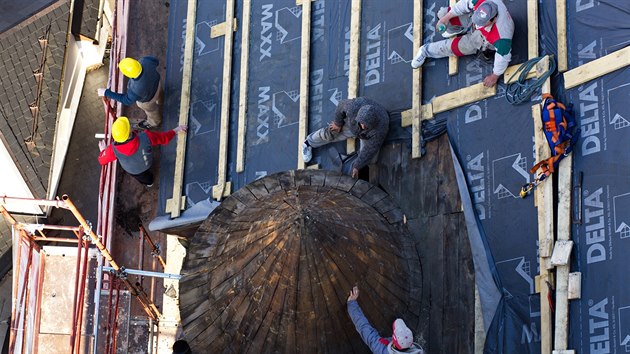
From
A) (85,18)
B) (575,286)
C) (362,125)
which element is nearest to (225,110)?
(362,125)

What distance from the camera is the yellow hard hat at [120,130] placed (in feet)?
43.3

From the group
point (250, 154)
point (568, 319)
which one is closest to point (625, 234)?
point (568, 319)

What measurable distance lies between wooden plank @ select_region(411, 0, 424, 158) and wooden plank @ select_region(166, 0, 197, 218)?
348cm

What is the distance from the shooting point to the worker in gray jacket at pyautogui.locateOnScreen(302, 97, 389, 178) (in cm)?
1174

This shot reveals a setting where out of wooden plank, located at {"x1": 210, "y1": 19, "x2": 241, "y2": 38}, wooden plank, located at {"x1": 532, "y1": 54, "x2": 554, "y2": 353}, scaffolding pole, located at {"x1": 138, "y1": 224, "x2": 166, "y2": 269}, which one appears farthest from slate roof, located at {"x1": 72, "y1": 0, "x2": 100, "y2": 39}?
wooden plank, located at {"x1": 532, "y1": 54, "x2": 554, "y2": 353}

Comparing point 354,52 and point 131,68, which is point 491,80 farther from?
point 131,68

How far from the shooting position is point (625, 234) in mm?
10258

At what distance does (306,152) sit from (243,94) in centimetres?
146

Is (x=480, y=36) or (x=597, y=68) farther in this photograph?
(x=480, y=36)

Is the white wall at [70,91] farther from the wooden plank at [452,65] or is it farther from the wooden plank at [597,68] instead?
the wooden plank at [597,68]

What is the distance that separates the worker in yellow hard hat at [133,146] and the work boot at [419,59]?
3.54 m

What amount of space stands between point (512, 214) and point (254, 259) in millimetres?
3326

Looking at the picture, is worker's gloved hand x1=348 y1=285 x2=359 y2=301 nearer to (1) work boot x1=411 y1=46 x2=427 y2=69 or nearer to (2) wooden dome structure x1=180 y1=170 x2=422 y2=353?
(2) wooden dome structure x1=180 y1=170 x2=422 y2=353

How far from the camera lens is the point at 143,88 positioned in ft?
44.5
